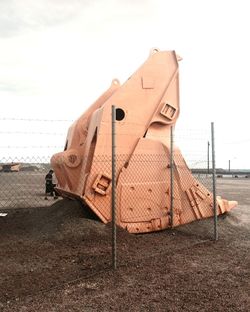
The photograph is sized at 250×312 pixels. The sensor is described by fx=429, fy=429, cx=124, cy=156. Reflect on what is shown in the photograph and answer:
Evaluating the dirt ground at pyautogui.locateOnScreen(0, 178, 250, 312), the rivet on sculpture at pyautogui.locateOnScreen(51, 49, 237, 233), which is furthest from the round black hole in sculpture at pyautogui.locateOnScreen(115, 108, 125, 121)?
the dirt ground at pyautogui.locateOnScreen(0, 178, 250, 312)

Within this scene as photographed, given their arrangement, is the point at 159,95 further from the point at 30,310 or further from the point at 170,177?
the point at 30,310

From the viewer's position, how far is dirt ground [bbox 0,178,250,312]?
4.77 metres

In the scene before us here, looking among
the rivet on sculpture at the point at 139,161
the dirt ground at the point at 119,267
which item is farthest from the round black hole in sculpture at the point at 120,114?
the dirt ground at the point at 119,267

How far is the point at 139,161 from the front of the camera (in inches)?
324

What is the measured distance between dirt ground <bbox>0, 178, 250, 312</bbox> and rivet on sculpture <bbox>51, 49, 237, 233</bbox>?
1.12ft

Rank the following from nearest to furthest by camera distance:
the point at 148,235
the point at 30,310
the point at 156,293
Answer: the point at 30,310, the point at 156,293, the point at 148,235

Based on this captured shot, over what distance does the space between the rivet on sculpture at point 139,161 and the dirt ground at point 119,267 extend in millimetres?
343

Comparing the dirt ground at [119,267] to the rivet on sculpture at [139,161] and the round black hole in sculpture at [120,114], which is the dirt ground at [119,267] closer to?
the rivet on sculpture at [139,161]

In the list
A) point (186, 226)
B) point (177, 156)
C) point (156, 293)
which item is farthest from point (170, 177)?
point (156, 293)

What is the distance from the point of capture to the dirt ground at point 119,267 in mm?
4770

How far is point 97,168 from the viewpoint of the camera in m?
7.89

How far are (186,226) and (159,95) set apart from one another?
2.70 meters

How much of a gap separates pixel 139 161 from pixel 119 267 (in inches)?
103

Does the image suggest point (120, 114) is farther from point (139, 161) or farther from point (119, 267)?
point (119, 267)
